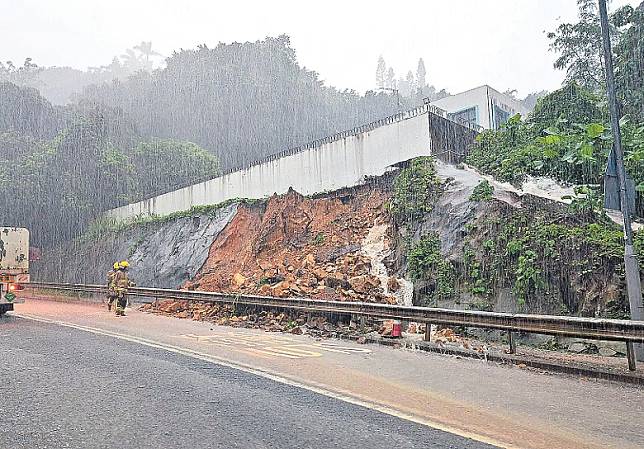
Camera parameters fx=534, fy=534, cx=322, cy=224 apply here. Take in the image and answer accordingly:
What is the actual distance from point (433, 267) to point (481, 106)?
59.8 feet

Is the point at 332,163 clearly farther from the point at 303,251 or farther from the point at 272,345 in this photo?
the point at 272,345

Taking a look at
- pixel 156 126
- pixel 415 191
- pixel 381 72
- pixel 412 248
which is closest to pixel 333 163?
pixel 415 191

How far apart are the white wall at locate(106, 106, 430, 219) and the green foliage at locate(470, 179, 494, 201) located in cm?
432

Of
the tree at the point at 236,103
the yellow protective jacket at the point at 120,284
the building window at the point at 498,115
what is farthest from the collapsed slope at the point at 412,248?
the tree at the point at 236,103

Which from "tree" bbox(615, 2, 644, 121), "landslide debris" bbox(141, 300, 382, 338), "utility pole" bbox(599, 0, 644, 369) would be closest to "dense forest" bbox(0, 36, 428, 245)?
"landslide debris" bbox(141, 300, 382, 338)

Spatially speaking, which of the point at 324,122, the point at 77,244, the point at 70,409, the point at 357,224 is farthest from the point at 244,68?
the point at 70,409

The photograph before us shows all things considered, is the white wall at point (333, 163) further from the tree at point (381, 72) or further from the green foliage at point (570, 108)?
the tree at point (381, 72)

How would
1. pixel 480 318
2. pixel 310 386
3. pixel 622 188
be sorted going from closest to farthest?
pixel 310 386 < pixel 622 188 < pixel 480 318

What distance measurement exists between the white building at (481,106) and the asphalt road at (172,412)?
25.7 m

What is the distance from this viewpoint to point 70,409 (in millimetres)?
5402

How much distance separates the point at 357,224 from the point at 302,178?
4469 millimetres

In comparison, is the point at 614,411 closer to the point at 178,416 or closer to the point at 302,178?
the point at 178,416

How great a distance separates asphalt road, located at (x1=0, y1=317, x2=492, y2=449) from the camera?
4559mm

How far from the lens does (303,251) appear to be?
20.7 m
